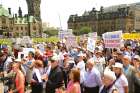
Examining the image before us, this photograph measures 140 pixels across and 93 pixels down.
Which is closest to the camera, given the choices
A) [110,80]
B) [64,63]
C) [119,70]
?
[110,80]

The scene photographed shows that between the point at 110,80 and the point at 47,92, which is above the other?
the point at 110,80

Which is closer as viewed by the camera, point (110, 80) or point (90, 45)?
point (110, 80)

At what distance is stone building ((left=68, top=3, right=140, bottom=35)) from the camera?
454 ft

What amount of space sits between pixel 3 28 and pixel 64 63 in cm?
12332

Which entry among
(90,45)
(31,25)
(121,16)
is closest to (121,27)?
(121,16)

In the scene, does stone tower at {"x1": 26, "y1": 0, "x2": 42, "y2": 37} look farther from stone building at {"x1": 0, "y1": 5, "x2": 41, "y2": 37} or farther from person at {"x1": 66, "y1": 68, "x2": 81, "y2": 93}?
person at {"x1": 66, "y1": 68, "x2": 81, "y2": 93}

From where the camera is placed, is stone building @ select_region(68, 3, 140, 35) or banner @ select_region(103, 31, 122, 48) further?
stone building @ select_region(68, 3, 140, 35)

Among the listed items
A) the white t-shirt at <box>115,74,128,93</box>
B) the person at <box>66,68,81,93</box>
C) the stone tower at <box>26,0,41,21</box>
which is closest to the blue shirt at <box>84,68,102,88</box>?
the white t-shirt at <box>115,74,128,93</box>

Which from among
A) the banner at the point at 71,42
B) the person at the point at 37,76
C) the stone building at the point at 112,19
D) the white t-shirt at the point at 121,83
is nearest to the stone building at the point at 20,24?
the stone building at the point at 112,19

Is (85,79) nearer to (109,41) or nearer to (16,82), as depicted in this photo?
(16,82)

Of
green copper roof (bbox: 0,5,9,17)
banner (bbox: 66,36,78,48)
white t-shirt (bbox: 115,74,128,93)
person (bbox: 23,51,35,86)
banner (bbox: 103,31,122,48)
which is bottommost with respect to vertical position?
person (bbox: 23,51,35,86)

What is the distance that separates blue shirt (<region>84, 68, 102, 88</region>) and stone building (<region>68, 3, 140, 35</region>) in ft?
415

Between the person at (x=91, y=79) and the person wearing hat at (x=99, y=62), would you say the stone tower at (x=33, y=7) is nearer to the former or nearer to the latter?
the person wearing hat at (x=99, y=62)

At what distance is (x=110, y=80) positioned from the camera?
722 centimetres
